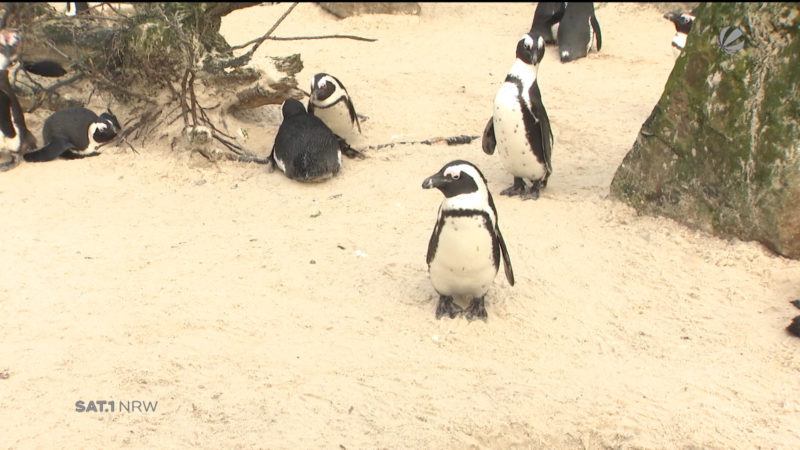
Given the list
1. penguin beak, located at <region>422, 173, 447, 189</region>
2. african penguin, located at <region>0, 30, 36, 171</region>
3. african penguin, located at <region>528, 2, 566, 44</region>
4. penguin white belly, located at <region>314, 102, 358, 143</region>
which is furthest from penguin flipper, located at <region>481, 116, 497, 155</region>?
african penguin, located at <region>528, 2, 566, 44</region>

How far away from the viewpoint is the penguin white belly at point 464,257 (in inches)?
131

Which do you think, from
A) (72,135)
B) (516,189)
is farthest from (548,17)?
(72,135)

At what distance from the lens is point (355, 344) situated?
3.36m

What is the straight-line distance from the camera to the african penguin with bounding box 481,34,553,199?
4.77 m

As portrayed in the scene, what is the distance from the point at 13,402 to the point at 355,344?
1.36m

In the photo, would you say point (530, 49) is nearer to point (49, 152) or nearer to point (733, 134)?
point (733, 134)

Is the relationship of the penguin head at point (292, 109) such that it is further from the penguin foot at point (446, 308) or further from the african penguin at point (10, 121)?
the penguin foot at point (446, 308)

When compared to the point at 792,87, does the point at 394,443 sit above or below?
below

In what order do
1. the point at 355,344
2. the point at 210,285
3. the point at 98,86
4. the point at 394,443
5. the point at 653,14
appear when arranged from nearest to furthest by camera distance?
the point at 394,443 → the point at 355,344 → the point at 210,285 → the point at 98,86 → the point at 653,14

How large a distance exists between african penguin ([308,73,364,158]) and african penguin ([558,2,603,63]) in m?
3.38

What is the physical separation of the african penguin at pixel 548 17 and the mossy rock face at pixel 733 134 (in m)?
4.73

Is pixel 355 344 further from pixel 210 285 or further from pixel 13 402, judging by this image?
pixel 13 402

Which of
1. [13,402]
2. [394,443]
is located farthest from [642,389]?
→ [13,402]

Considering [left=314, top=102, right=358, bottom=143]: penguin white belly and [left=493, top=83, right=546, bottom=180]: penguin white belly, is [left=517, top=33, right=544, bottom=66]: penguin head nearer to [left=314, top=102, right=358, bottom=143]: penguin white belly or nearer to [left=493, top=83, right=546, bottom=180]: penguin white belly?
[left=493, top=83, right=546, bottom=180]: penguin white belly
